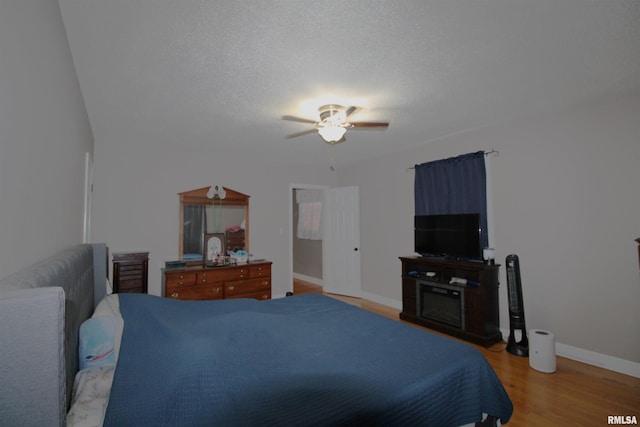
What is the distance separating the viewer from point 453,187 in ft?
13.2

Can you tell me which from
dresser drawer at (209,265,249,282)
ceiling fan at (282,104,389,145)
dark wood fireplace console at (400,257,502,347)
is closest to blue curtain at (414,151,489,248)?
dark wood fireplace console at (400,257,502,347)

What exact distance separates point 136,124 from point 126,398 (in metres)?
3.15

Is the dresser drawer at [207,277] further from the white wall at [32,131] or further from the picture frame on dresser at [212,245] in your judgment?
the white wall at [32,131]

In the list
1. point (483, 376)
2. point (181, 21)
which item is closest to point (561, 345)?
point (483, 376)

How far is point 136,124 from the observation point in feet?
11.4

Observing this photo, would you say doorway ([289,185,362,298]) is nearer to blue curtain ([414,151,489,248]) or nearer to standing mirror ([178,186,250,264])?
standing mirror ([178,186,250,264])

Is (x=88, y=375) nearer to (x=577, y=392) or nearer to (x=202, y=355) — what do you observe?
(x=202, y=355)

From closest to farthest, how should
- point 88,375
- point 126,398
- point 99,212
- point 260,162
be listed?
point 126,398 < point 88,375 < point 99,212 < point 260,162

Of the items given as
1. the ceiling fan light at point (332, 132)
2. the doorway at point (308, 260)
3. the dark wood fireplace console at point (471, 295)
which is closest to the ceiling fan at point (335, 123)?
the ceiling fan light at point (332, 132)

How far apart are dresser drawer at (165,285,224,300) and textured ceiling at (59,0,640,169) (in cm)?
214

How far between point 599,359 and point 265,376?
332 cm

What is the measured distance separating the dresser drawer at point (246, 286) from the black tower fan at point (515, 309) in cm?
326


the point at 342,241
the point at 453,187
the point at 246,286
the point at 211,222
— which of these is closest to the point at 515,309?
the point at 453,187

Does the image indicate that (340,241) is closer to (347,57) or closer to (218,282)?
(218,282)
